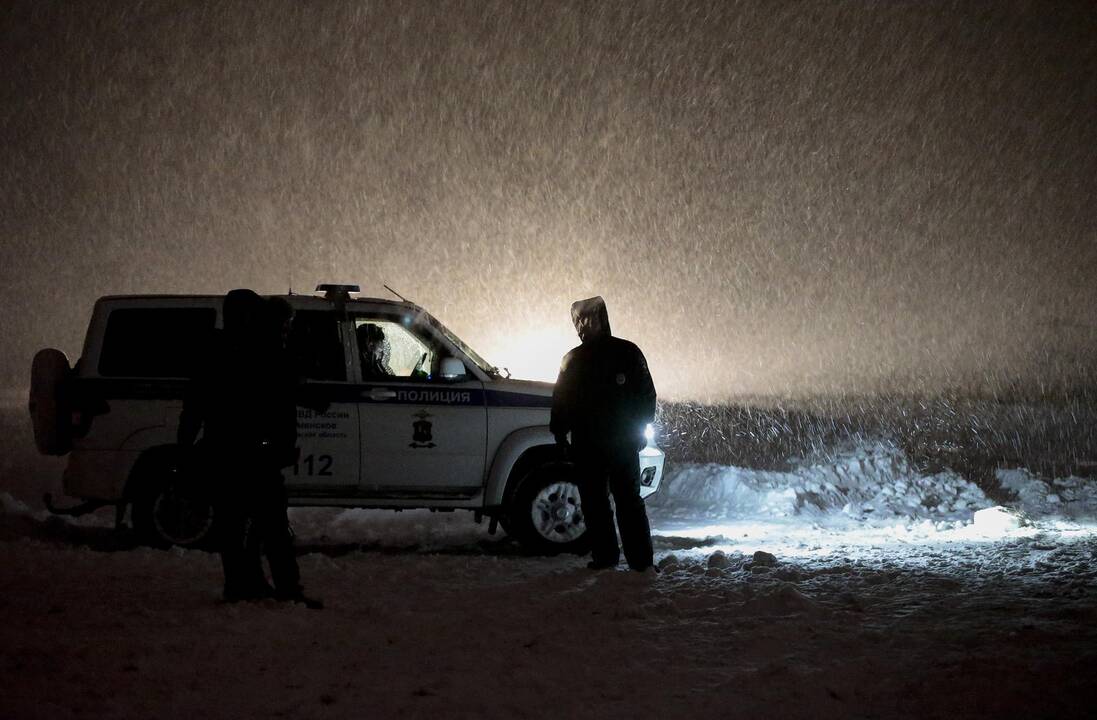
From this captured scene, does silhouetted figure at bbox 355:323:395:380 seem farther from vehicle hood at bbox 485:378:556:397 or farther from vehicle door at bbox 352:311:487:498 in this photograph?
vehicle hood at bbox 485:378:556:397

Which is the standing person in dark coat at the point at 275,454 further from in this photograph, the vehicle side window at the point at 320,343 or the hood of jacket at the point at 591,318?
the vehicle side window at the point at 320,343

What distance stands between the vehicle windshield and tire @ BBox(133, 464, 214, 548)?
2.20 metres

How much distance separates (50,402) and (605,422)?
424 centimetres

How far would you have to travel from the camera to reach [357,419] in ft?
27.2

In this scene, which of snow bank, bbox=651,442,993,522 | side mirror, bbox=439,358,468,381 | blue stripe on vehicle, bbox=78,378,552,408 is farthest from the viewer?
snow bank, bbox=651,442,993,522

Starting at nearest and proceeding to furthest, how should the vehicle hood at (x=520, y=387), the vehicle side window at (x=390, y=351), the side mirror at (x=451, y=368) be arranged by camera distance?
the side mirror at (x=451, y=368)
the vehicle side window at (x=390, y=351)
the vehicle hood at (x=520, y=387)

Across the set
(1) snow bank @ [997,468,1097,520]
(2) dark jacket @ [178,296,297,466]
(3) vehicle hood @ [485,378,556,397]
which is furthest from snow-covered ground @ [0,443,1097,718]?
(1) snow bank @ [997,468,1097,520]

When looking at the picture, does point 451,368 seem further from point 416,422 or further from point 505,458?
point 505,458

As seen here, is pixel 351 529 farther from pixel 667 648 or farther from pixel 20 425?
pixel 20 425

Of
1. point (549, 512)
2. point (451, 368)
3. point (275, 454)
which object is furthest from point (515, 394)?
point (275, 454)

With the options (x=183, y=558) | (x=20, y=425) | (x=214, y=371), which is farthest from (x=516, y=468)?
(x=20, y=425)

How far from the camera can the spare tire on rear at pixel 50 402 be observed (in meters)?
8.01

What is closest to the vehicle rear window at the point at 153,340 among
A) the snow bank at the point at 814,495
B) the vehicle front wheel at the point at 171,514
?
the vehicle front wheel at the point at 171,514

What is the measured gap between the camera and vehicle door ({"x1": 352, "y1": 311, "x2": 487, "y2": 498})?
833cm
